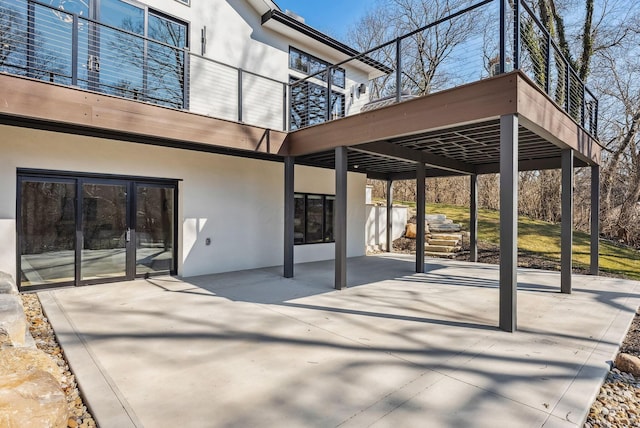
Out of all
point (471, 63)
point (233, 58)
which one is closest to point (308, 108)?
point (233, 58)

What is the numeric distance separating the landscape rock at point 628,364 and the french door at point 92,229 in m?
7.52

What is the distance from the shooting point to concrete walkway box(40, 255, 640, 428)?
100 inches

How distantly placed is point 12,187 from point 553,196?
1956 centimetres

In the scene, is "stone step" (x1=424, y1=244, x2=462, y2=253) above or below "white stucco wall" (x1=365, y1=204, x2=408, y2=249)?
below

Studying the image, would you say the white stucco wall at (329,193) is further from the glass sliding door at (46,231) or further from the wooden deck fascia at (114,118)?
the glass sliding door at (46,231)

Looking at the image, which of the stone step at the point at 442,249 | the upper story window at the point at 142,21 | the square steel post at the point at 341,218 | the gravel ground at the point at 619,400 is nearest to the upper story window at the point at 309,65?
the upper story window at the point at 142,21

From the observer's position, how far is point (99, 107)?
4.97 meters

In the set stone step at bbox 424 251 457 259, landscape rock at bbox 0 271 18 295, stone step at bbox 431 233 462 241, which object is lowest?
stone step at bbox 424 251 457 259

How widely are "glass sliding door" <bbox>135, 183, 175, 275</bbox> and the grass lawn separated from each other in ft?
34.5

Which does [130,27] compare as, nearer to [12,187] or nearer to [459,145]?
[12,187]

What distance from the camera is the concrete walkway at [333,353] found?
2547mm

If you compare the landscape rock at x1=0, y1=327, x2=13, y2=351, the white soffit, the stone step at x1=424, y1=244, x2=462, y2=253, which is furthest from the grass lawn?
the landscape rock at x1=0, y1=327, x2=13, y2=351

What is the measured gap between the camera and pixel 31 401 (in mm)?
2160

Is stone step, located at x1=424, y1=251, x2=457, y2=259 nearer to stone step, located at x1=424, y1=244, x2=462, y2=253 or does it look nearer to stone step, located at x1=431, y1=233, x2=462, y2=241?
stone step, located at x1=424, y1=244, x2=462, y2=253
